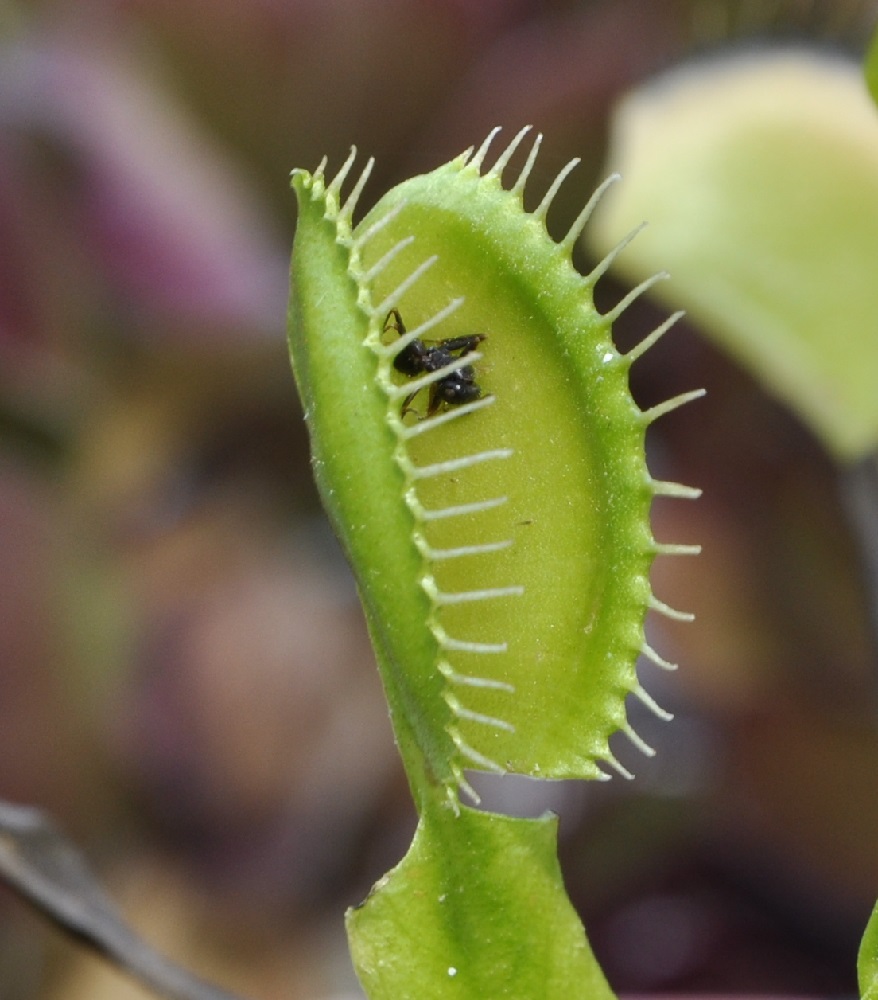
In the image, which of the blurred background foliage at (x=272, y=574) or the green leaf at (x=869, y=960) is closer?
the green leaf at (x=869, y=960)

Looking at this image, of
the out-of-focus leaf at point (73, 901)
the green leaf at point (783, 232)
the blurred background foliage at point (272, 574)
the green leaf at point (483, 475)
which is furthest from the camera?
the blurred background foliage at point (272, 574)

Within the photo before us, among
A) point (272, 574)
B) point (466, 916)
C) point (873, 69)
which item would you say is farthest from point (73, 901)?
point (272, 574)

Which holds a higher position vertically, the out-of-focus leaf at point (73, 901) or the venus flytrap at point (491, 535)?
the venus flytrap at point (491, 535)

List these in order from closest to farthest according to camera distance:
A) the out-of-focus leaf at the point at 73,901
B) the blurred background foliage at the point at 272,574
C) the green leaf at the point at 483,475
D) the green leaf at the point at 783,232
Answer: the green leaf at the point at 483,475, the out-of-focus leaf at the point at 73,901, the green leaf at the point at 783,232, the blurred background foliage at the point at 272,574

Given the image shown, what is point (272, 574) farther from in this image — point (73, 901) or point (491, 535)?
point (491, 535)

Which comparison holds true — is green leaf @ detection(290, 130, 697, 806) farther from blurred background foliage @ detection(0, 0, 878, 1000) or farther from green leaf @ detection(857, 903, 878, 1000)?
blurred background foliage @ detection(0, 0, 878, 1000)

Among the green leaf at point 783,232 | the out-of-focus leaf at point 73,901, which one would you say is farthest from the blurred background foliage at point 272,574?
the out-of-focus leaf at point 73,901

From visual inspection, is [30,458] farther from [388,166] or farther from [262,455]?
[388,166]

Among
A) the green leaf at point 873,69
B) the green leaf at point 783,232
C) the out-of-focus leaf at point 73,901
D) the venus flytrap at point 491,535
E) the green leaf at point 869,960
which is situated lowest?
the out-of-focus leaf at point 73,901

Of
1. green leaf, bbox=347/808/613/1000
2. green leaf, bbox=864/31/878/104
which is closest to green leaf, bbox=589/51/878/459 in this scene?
green leaf, bbox=864/31/878/104

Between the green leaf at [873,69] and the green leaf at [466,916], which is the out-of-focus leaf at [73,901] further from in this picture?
the green leaf at [873,69]

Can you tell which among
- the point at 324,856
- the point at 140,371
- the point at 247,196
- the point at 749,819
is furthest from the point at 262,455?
the point at 749,819
